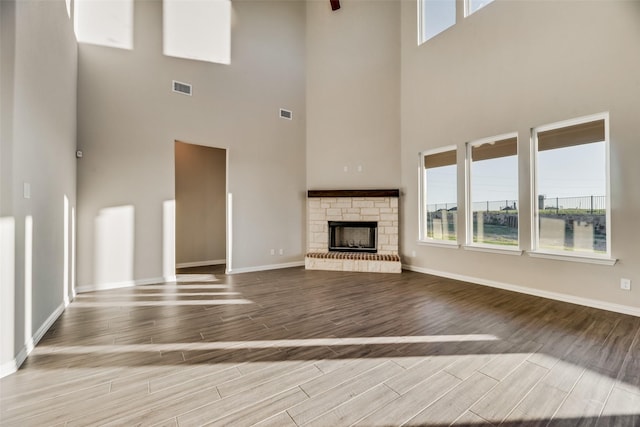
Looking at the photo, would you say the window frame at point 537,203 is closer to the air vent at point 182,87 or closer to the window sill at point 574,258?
the window sill at point 574,258

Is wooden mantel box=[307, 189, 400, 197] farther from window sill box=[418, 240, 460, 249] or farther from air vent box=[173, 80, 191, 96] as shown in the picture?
air vent box=[173, 80, 191, 96]

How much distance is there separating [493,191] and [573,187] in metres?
1.04

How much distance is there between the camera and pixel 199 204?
21.9 feet

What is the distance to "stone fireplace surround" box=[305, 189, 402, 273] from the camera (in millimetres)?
5818

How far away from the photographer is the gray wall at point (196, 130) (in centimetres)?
441

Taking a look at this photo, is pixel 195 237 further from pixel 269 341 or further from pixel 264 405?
pixel 264 405

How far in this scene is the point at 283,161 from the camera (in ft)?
20.9

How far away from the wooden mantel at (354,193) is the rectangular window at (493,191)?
1459mm

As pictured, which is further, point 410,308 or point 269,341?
point 410,308

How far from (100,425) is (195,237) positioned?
531 cm

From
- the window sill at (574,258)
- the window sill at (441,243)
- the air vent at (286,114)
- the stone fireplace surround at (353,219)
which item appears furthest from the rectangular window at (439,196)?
the air vent at (286,114)

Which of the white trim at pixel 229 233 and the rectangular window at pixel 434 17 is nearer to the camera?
the rectangular window at pixel 434 17

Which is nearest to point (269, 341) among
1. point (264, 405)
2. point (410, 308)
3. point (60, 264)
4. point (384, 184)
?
point (264, 405)

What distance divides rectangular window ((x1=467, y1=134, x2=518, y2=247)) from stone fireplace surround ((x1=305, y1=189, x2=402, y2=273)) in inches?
57.3
